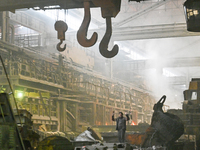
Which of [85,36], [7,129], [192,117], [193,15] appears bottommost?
[192,117]

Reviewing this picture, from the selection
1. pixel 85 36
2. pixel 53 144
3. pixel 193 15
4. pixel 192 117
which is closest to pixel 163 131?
pixel 192 117

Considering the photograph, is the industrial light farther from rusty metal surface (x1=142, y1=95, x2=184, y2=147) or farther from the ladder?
rusty metal surface (x1=142, y1=95, x2=184, y2=147)

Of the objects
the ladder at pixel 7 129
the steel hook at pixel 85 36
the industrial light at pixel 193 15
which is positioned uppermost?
the industrial light at pixel 193 15

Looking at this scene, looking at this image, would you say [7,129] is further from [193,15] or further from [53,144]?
[193,15]

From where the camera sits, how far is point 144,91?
30.8m

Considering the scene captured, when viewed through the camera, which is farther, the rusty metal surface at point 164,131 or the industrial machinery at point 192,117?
the industrial machinery at point 192,117

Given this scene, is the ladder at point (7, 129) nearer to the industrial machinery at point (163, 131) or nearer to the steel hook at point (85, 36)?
the steel hook at point (85, 36)

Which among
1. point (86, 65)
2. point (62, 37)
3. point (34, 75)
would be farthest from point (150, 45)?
point (62, 37)

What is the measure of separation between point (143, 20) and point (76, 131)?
12551 millimetres

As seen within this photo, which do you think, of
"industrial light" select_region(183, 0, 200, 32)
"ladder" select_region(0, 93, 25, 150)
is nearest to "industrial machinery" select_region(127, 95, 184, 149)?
"industrial light" select_region(183, 0, 200, 32)

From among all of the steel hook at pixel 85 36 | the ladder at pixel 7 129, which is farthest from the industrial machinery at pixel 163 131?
the steel hook at pixel 85 36

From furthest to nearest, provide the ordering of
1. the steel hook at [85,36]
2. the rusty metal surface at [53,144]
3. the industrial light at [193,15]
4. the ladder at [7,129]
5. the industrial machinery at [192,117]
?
the industrial machinery at [192,117]
the rusty metal surface at [53,144]
the industrial light at [193,15]
the ladder at [7,129]
the steel hook at [85,36]

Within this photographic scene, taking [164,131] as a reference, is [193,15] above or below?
above

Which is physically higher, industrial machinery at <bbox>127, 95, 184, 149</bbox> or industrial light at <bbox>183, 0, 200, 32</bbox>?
industrial light at <bbox>183, 0, 200, 32</bbox>
